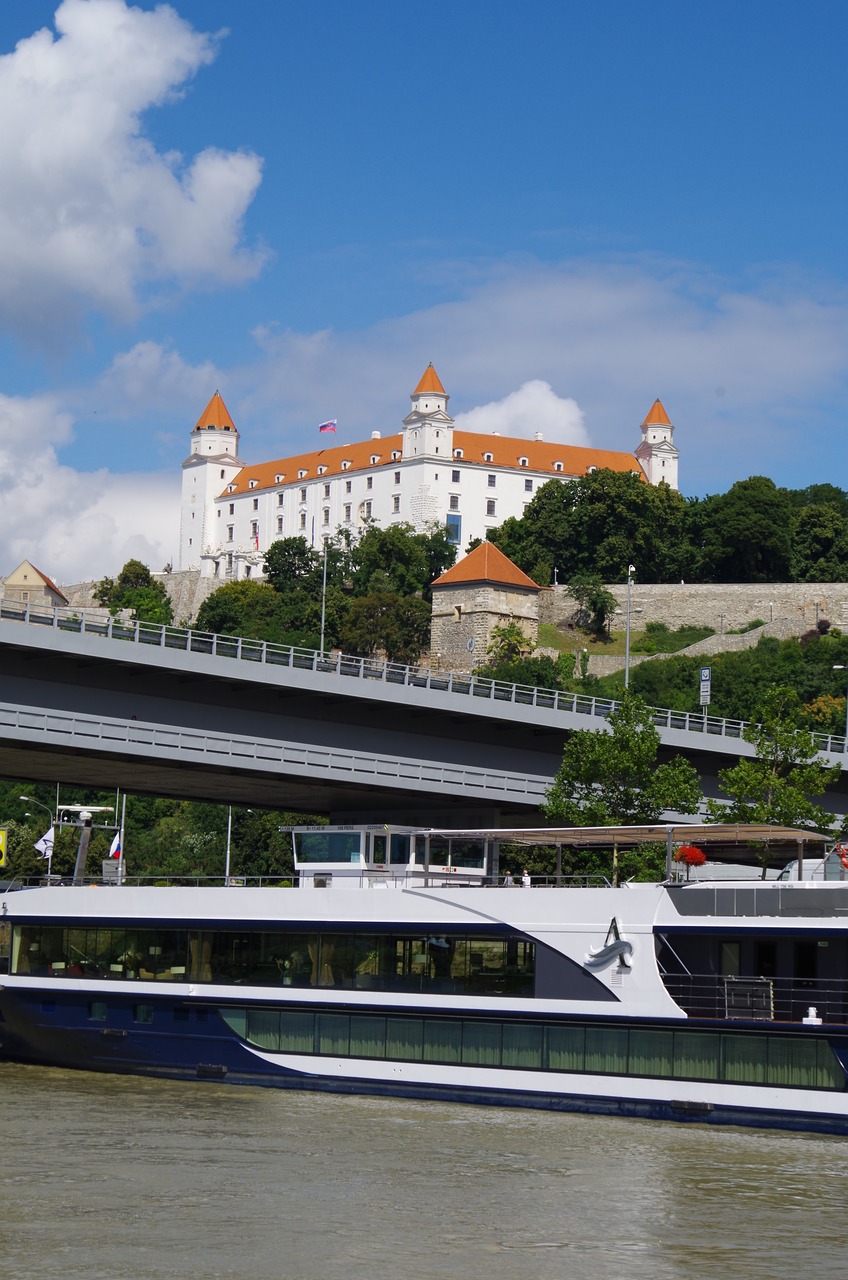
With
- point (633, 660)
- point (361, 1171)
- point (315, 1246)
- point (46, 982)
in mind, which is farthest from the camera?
point (633, 660)

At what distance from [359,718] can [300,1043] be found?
20292mm

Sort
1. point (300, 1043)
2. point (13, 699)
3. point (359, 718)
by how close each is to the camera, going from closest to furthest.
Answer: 1. point (300, 1043)
2. point (13, 699)
3. point (359, 718)

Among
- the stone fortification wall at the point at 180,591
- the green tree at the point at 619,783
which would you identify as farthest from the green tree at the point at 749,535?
the green tree at the point at 619,783

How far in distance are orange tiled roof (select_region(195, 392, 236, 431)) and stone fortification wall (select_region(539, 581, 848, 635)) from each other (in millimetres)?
69878

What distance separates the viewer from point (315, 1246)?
1748 cm

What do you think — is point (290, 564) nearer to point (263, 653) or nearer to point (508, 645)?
Result: point (508, 645)

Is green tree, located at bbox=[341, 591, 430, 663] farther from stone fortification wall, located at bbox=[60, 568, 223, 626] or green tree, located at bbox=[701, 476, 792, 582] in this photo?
stone fortification wall, located at bbox=[60, 568, 223, 626]

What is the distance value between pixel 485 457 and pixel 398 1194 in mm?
144474

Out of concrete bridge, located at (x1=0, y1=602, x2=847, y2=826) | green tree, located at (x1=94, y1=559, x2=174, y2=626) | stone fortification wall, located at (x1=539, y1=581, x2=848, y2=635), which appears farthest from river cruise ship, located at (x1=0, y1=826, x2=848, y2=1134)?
green tree, located at (x1=94, y1=559, x2=174, y2=626)

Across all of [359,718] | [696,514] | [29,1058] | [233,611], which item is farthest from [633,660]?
[29,1058]

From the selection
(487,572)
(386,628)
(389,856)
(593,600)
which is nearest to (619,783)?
(389,856)

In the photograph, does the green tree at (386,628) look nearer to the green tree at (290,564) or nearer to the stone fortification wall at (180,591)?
the green tree at (290,564)

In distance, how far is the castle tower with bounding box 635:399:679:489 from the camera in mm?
169750

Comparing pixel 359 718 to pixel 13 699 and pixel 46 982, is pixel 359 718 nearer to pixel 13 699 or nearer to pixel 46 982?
pixel 13 699
